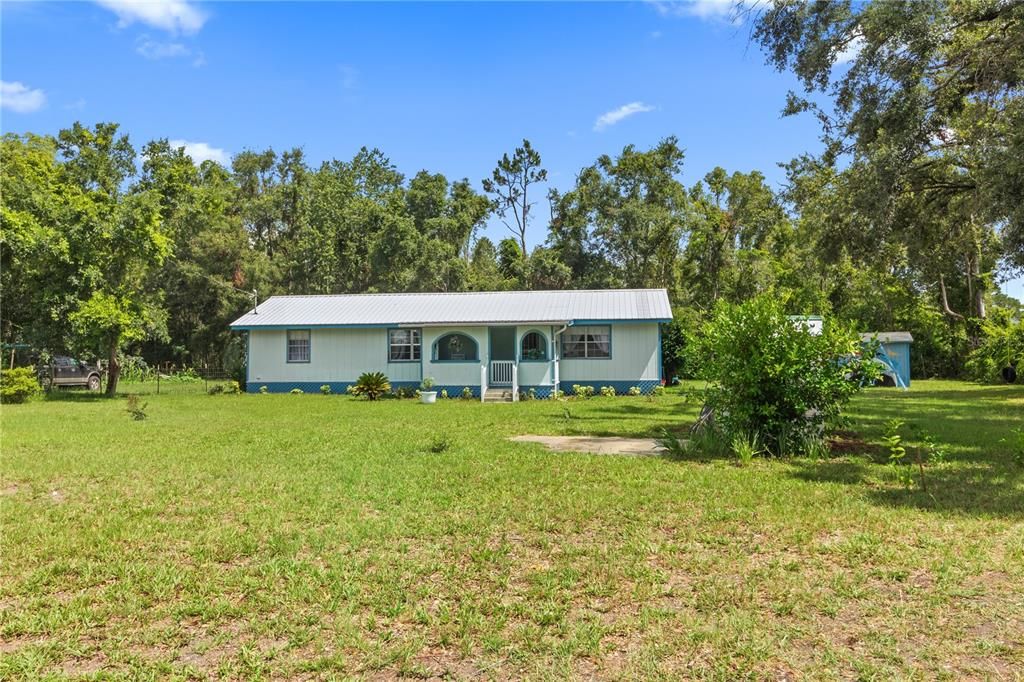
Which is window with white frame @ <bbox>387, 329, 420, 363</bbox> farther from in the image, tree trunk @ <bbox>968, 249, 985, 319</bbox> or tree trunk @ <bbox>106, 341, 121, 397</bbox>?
tree trunk @ <bbox>968, 249, 985, 319</bbox>

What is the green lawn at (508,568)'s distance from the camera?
10.6 feet

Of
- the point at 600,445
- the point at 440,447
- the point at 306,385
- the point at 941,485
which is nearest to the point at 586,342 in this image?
the point at 306,385

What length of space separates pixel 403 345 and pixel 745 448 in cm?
1536

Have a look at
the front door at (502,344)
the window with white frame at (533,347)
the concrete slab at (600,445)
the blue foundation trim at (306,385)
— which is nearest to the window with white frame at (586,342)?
the window with white frame at (533,347)

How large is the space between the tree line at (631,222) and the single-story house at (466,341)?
8.85 ft

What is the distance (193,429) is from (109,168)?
1113 inches

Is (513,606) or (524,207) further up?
(524,207)

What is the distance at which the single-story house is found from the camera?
20.1 metres

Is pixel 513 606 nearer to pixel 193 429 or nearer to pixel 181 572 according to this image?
pixel 181 572

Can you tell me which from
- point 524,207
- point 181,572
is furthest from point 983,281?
point 181,572

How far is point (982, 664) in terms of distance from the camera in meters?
3.08

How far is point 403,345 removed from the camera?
21766 mm

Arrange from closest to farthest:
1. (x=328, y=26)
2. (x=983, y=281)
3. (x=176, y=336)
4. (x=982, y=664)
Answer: (x=982, y=664) < (x=328, y=26) < (x=983, y=281) < (x=176, y=336)

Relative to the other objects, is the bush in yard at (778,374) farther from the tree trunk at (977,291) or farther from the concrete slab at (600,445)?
the tree trunk at (977,291)
